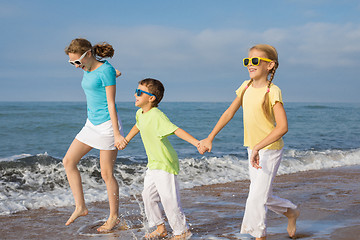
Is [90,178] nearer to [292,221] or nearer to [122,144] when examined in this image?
[122,144]

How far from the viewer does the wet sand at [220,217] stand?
175 inches

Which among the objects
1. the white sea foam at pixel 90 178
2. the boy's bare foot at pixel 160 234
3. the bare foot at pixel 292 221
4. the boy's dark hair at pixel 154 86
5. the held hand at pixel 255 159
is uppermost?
the boy's dark hair at pixel 154 86

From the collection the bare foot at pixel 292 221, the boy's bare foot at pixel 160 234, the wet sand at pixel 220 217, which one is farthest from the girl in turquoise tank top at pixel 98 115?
the bare foot at pixel 292 221

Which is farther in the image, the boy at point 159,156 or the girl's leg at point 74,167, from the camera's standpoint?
the girl's leg at point 74,167

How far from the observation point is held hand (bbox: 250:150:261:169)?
3445 mm

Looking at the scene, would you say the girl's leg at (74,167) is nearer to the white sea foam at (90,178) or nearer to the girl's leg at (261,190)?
the white sea foam at (90,178)

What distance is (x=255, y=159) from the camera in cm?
346

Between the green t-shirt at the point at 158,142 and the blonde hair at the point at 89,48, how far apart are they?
1.09 m

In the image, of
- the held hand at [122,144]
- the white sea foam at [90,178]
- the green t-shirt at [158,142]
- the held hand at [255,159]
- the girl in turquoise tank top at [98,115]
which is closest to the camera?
the held hand at [255,159]

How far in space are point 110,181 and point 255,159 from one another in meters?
1.87

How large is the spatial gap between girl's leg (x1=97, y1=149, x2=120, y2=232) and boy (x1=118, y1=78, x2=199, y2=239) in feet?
2.13

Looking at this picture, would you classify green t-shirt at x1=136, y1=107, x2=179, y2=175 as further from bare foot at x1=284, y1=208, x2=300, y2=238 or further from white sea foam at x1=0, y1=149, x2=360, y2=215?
white sea foam at x1=0, y1=149, x2=360, y2=215

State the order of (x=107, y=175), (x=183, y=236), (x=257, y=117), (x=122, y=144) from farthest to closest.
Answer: (x=107, y=175), (x=122, y=144), (x=183, y=236), (x=257, y=117)

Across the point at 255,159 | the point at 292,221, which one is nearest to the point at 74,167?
the point at 255,159
